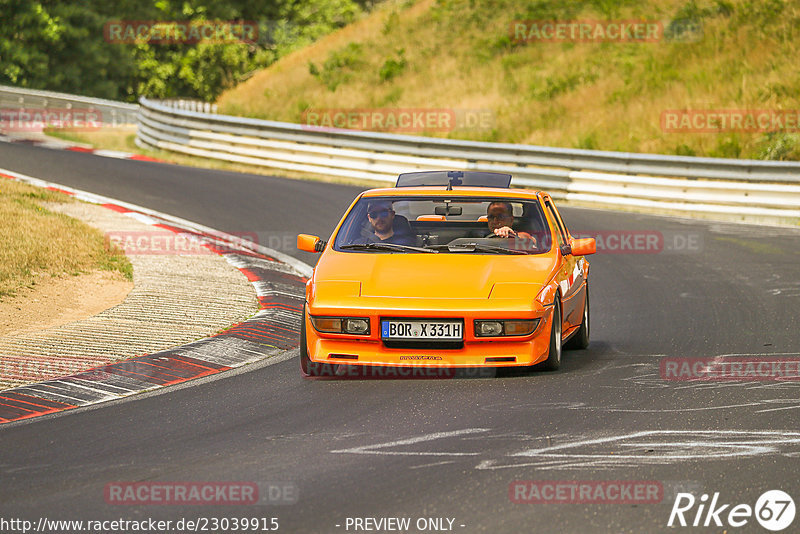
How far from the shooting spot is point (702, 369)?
8.89 metres

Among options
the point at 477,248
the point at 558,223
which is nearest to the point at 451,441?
the point at 477,248

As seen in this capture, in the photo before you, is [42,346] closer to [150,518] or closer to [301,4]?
[150,518]

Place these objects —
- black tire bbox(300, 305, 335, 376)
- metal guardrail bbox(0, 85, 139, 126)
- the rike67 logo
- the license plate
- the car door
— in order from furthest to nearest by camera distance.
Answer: metal guardrail bbox(0, 85, 139, 126)
the car door
black tire bbox(300, 305, 335, 376)
the license plate
the rike67 logo

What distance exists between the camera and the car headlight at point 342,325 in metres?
8.26

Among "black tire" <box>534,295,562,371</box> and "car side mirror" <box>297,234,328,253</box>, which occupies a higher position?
"car side mirror" <box>297,234,328,253</box>

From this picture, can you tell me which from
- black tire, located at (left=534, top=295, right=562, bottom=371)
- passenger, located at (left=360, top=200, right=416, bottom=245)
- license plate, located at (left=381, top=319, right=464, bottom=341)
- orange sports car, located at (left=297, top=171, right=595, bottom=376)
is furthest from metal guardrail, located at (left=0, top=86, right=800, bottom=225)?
license plate, located at (left=381, top=319, right=464, bottom=341)

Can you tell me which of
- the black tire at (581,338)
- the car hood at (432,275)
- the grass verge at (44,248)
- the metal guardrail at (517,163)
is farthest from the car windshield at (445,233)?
the metal guardrail at (517,163)

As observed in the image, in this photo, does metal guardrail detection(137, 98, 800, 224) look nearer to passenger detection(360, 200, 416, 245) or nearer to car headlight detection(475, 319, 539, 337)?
passenger detection(360, 200, 416, 245)

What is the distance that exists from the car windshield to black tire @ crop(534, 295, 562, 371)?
2.51 ft

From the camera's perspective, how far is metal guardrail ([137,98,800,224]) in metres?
20.9

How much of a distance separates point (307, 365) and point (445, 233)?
2.10 metres

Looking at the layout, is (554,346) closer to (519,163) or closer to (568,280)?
(568,280)

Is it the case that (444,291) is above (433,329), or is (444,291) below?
above

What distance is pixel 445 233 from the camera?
10047 millimetres
